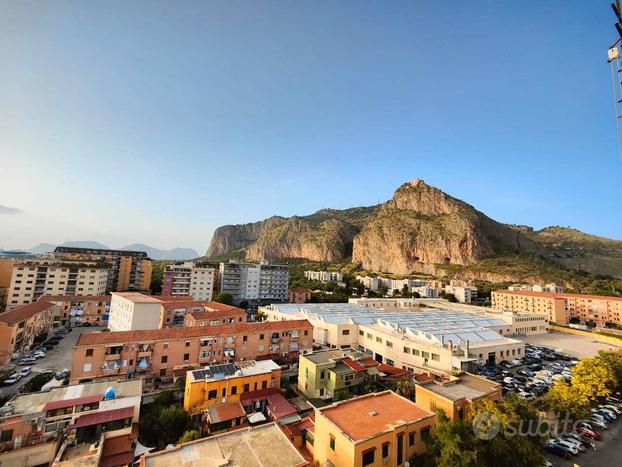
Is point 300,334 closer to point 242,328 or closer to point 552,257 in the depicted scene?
point 242,328

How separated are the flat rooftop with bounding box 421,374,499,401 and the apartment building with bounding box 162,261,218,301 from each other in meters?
65.8

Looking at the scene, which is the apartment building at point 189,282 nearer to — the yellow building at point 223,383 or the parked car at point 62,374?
the parked car at point 62,374

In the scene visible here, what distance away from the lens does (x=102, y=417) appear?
19828 millimetres

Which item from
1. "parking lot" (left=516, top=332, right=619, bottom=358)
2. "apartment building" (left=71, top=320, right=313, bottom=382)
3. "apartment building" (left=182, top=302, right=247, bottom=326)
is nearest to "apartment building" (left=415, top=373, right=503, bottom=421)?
"apartment building" (left=71, top=320, right=313, bottom=382)

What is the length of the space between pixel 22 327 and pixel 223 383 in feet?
107

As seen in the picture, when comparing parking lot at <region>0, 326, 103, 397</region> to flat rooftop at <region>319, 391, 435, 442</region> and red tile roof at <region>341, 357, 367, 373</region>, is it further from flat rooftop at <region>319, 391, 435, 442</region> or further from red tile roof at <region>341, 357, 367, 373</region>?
flat rooftop at <region>319, 391, 435, 442</region>

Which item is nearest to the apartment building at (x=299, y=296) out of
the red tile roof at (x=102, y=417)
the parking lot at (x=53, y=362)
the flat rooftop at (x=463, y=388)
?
the parking lot at (x=53, y=362)

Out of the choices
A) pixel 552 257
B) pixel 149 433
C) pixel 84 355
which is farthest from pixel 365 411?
pixel 552 257

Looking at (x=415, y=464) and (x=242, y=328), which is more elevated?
(x=242, y=328)

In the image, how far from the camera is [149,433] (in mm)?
20484

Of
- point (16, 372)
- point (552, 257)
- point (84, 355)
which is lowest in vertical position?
→ point (16, 372)

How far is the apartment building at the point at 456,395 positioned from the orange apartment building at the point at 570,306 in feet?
214

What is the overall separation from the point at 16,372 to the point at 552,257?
20396 centimetres

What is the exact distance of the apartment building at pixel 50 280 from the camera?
195 ft
